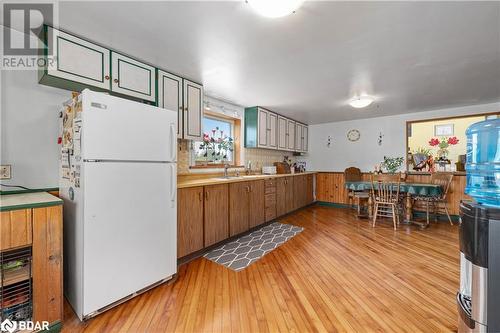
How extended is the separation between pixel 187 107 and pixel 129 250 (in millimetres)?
1866

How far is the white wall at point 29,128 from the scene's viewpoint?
180 centimetres

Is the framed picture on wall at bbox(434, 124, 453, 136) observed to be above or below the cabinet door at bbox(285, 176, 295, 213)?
above

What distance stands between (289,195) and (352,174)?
190 centimetres

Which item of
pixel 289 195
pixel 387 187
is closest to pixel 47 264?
pixel 289 195

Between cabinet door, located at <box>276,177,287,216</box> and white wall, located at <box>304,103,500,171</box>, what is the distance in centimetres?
224

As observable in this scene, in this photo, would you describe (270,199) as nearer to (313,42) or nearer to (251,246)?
(251,246)

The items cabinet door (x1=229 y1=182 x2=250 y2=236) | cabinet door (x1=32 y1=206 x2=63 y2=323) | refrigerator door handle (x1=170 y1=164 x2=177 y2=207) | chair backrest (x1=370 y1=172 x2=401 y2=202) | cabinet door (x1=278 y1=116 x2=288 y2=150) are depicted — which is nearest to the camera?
cabinet door (x1=32 y1=206 x2=63 y2=323)

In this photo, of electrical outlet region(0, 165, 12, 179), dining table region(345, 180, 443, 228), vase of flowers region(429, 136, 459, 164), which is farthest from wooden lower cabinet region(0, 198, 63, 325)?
vase of flowers region(429, 136, 459, 164)

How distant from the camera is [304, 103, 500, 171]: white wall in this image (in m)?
4.78

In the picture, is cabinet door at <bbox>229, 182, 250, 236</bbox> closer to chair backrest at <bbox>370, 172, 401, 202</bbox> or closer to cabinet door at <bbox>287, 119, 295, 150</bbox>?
cabinet door at <bbox>287, 119, 295, 150</bbox>

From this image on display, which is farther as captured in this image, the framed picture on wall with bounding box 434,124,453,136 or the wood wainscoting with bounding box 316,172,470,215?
the framed picture on wall with bounding box 434,124,453,136

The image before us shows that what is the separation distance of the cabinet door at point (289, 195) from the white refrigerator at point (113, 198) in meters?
2.90

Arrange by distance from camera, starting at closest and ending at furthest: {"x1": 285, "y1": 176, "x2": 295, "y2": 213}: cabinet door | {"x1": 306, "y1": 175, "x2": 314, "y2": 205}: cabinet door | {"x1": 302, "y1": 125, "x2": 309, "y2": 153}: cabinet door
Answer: {"x1": 285, "y1": 176, "x2": 295, "y2": 213}: cabinet door, {"x1": 306, "y1": 175, "x2": 314, "y2": 205}: cabinet door, {"x1": 302, "y1": 125, "x2": 309, "y2": 153}: cabinet door

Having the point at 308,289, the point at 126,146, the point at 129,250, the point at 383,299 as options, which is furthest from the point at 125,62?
the point at 383,299
